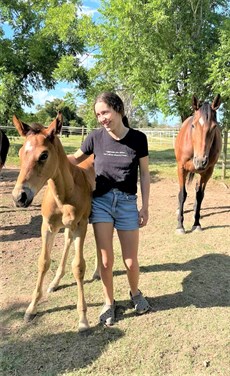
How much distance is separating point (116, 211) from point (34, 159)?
0.92 metres

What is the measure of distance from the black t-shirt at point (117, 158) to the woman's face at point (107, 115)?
0.19m

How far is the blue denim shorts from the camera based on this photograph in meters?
3.05

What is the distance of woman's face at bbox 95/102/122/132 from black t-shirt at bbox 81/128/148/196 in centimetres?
19

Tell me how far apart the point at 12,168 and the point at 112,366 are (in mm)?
11067

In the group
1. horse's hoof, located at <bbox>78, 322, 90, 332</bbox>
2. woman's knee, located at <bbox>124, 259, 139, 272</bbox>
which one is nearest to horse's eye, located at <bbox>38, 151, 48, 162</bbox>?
woman's knee, located at <bbox>124, 259, 139, 272</bbox>

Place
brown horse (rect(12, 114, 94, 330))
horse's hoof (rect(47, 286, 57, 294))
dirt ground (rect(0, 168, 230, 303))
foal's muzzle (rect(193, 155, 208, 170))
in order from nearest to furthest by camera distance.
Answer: brown horse (rect(12, 114, 94, 330)) < horse's hoof (rect(47, 286, 57, 294)) < dirt ground (rect(0, 168, 230, 303)) < foal's muzzle (rect(193, 155, 208, 170))

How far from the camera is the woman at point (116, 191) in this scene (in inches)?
118

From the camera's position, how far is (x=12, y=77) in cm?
1570

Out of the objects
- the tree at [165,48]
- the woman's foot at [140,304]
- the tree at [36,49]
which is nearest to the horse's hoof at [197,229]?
the woman's foot at [140,304]

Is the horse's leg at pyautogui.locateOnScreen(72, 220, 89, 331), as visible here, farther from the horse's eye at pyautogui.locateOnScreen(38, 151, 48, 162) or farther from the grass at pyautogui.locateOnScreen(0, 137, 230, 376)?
the horse's eye at pyautogui.locateOnScreen(38, 151, 48, 162)

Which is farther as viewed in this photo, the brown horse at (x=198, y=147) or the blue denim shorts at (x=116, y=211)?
the brown horse at (x=198, y=147)

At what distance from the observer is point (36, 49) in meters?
16.0

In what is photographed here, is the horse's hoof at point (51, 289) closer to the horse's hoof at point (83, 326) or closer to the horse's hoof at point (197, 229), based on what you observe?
the horse's hoof at point (83, 326)

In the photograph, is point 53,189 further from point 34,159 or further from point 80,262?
point 80,262
